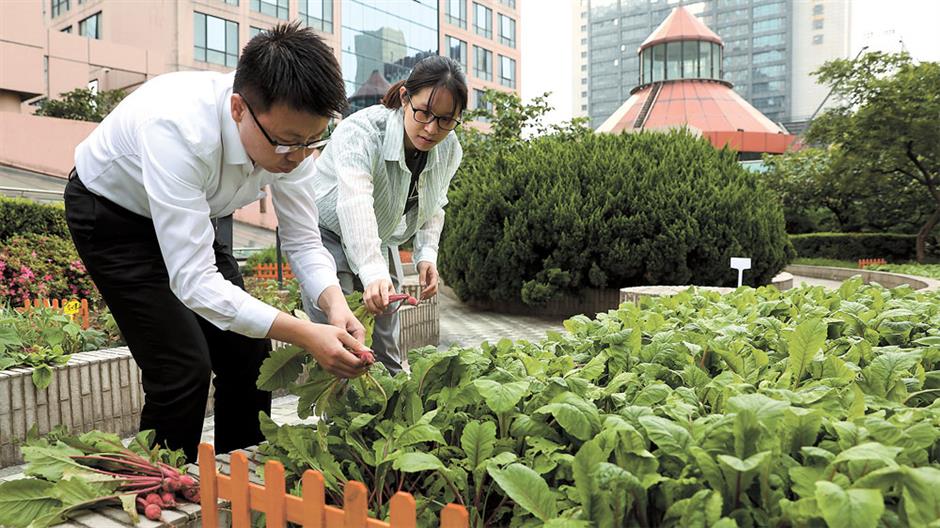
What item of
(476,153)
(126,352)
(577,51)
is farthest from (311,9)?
(577,51)

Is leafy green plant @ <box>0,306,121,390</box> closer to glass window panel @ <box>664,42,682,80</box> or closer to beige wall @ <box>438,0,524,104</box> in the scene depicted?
beige wall @ <box>438,0,524,104</box>

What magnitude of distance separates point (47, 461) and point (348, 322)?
29.9 inches

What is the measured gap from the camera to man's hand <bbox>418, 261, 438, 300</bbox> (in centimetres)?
279

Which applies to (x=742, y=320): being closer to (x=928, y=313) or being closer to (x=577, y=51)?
(x=928, y=313)

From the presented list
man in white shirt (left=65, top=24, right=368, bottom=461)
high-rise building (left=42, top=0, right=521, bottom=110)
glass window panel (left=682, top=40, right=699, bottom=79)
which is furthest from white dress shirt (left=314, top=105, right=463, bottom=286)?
glass window panel (left=682, top=40, right=699, bottom=79)

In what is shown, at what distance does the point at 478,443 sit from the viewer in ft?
5.11

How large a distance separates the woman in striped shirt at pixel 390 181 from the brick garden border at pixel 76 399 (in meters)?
1.56

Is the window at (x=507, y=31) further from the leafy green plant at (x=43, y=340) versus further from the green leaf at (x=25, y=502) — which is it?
the green leaf at (x=25, y=502)

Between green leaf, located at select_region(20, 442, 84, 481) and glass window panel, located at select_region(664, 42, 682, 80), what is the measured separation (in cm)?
4591

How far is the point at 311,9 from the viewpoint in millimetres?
32250

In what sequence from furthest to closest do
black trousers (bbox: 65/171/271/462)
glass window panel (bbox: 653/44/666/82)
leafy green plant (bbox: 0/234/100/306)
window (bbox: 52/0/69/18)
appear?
glass window panel (bbox: 653/44/666/82) → window (bbox: 52/0/69/18) → leafy green plant (bbox: 0/234/100/306) → black trousers (bbox: 65/171/271/462)

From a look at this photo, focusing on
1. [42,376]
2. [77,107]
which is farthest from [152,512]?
[77,107]

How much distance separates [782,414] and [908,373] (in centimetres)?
78

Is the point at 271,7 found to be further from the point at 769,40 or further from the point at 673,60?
the point at 769,40
